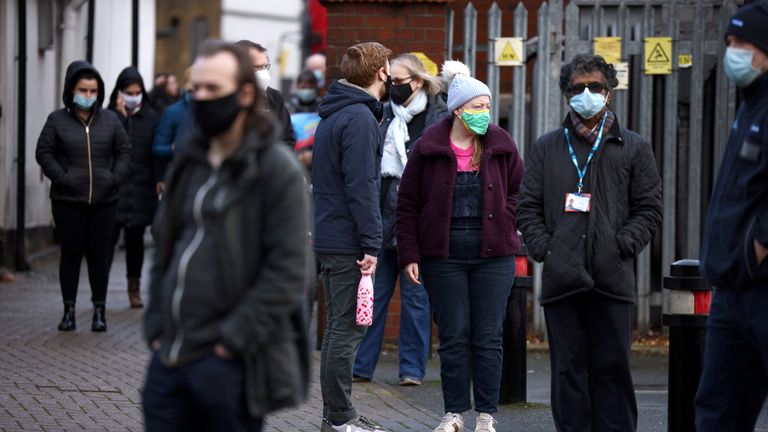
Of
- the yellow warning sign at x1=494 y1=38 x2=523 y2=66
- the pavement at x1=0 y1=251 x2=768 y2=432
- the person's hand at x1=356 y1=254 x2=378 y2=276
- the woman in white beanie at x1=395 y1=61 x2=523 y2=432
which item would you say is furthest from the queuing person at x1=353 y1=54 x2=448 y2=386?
the person's hand at x1=356 y1=254 x2=378 y2=276

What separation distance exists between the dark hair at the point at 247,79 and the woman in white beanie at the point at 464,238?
315cm

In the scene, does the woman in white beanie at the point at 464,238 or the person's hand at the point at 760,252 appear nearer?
the person's hand at the point at 760,252

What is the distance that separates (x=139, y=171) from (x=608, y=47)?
15.1 feet

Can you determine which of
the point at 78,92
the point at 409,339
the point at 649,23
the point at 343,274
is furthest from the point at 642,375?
the point at 78,92

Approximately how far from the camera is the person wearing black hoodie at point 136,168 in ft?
44.1

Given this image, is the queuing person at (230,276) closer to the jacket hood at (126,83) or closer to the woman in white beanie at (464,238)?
the woman in white beanie at (464,238)

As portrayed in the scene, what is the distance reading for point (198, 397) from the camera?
14.6 feet

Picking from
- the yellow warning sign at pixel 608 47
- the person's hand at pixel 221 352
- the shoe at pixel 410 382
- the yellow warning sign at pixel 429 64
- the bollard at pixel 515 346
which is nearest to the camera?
the person's hand at pixel 221 352

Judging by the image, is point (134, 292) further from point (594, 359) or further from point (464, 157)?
point (594, 359)

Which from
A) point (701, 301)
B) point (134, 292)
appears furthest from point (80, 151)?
point (701, 301)

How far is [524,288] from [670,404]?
197cm

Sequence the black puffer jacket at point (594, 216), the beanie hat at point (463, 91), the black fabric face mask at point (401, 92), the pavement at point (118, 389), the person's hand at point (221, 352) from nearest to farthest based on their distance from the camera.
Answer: the person's hand at point (221, 352) → the black puffer jacket at point (594, 216) → the beanie hat at point (463, 91) → the pavement at point (118, 389) → the black fabric face mask at point (401, 92)

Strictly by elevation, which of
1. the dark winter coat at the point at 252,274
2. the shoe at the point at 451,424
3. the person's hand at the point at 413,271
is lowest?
the shoe at the point at 451,424

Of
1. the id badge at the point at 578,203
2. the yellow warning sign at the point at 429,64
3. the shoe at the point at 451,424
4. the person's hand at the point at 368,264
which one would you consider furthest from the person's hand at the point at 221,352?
the yellow warning sign at the point at 429,64
